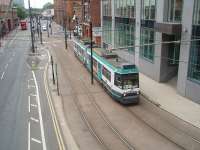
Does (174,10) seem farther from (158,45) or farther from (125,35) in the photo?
(125,35)

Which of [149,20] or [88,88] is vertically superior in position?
[149,20]

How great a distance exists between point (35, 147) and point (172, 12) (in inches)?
760

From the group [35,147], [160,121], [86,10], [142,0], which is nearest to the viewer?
[35,147]

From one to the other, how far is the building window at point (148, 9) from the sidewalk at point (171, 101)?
757cm

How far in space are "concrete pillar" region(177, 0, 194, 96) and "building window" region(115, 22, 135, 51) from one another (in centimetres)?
1254

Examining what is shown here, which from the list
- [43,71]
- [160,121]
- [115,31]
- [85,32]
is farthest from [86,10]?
[160,121]

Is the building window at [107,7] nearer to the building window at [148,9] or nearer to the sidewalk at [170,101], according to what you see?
the building window at [148,9]

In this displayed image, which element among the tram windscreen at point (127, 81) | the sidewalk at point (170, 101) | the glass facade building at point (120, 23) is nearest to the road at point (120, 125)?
the sidewalk at point (170, 101)

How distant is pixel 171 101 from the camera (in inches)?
1030

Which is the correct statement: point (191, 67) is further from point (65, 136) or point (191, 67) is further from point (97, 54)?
point (65, 136)

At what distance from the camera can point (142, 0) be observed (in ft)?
117

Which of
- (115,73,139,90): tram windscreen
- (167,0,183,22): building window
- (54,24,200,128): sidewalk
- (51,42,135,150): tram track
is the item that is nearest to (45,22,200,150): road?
(51,42,135,150): tram track

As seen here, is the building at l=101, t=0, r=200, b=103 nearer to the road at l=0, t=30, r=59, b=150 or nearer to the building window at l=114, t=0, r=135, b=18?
the building window at l=114, t=0, r=135, b=18

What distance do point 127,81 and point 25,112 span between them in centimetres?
929
